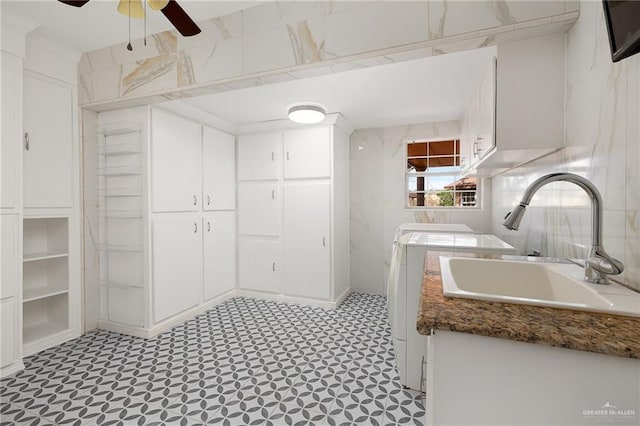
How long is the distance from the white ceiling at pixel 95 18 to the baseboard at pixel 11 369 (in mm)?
2567

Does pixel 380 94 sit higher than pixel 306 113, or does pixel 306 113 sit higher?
pixel 380 94

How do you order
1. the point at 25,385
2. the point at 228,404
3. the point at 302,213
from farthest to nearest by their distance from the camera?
the point at 302,213, the point at 25,385, the point at 228,404

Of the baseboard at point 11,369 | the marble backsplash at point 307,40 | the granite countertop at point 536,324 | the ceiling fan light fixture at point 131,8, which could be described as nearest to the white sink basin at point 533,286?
the granite countertop at point 536,324

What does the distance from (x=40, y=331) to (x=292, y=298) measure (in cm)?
242

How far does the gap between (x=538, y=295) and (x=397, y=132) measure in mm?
3159

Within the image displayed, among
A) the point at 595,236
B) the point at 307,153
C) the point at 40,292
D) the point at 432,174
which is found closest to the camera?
the point at 595,236

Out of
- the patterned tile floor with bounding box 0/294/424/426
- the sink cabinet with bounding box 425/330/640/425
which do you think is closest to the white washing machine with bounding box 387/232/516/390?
the patterned tile floor with bounding box 0/294/424/426

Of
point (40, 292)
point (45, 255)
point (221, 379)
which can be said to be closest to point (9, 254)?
point (45, 255)

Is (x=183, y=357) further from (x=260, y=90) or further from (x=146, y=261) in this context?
(x=260, y=90)

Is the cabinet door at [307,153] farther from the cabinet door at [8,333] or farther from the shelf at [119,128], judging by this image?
the cabinet door at [8,333]

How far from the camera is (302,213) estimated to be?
3.65 m

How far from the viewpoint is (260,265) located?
3.87 metres

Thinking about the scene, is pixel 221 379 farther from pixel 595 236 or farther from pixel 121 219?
pixel 595 236

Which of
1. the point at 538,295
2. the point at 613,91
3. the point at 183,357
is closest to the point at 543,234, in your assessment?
the point at 538,295
